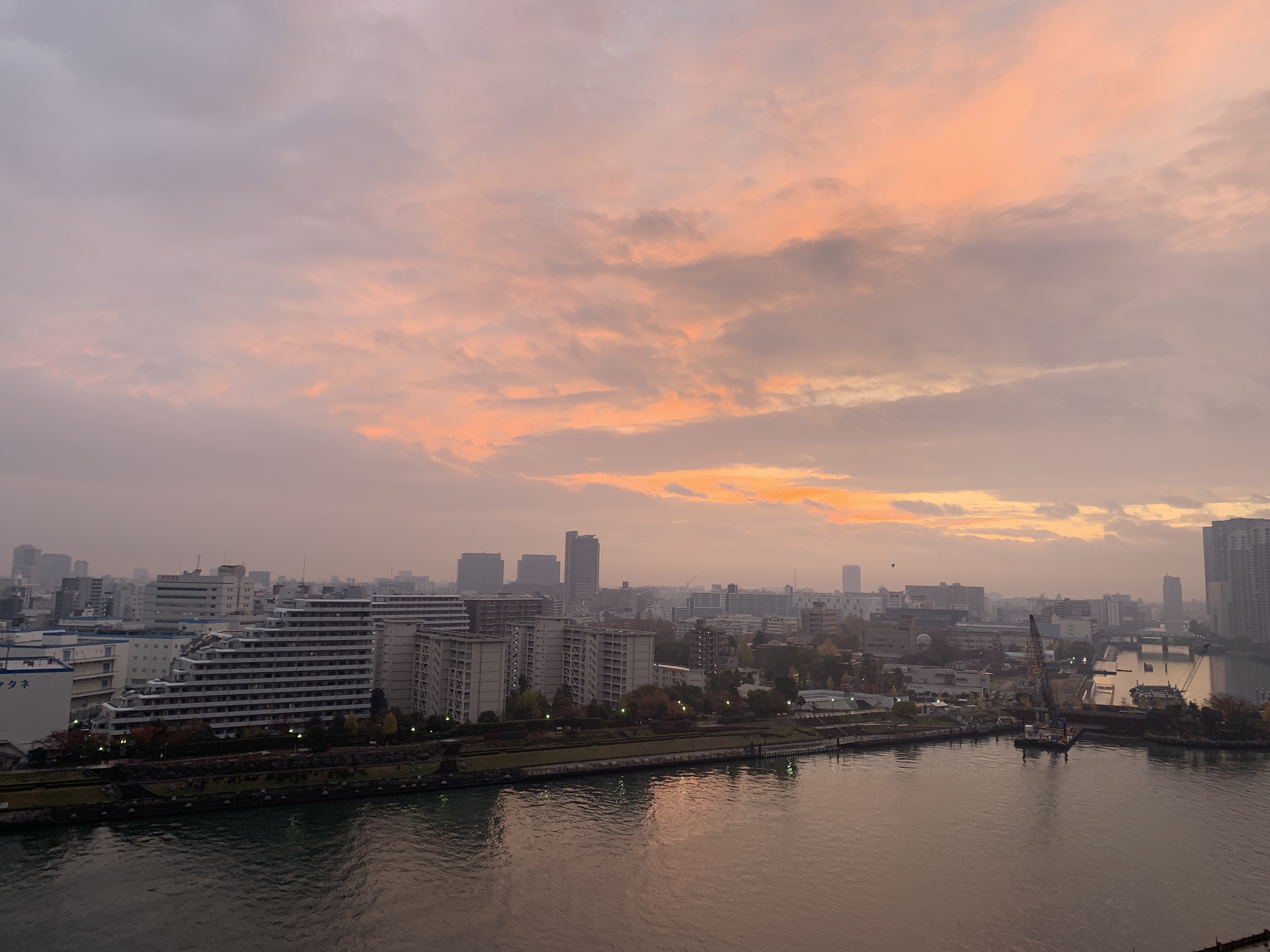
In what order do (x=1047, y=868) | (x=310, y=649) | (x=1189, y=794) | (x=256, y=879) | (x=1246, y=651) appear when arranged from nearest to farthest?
(x=256, y=879) < (x=1047, y=868) < (x=1189, y=794) < (x=310, y=649) < (x=1246, y=651)

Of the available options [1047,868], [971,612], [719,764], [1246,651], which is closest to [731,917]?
[1047,868]

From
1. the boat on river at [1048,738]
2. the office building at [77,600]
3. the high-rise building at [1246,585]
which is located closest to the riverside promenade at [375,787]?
the boat on river at [1048,738]

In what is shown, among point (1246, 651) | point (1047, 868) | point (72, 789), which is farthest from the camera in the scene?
point (1246, 651)

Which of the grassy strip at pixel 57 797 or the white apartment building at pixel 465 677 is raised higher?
the white apartment building at pixel 465 677

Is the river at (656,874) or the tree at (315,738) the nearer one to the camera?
the river at (656,874)

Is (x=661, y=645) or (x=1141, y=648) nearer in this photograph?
(x=661, y=645)

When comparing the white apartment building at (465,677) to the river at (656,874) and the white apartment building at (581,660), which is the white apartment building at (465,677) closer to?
the white apartment building at (581,660)

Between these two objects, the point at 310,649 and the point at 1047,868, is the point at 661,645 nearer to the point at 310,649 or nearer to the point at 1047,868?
the point at 310,649
